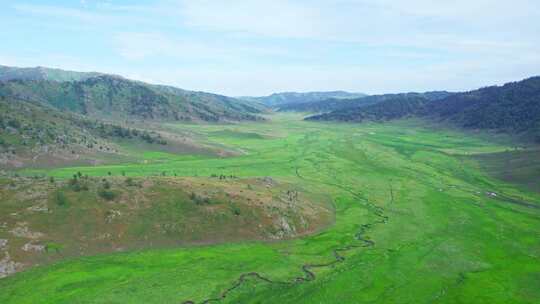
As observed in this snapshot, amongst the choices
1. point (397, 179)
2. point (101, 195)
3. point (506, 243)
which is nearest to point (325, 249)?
point (506, 243)

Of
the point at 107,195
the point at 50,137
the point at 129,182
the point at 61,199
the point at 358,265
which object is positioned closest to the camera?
the point at 358,265

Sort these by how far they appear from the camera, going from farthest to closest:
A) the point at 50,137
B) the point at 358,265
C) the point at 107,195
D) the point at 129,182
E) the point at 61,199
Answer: the point at 50,137
the point at 129,182
the point at 107,195
the point at 61,199
the point at 358,265

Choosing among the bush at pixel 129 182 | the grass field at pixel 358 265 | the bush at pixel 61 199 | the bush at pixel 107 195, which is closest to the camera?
the grass field at pixel 358 265

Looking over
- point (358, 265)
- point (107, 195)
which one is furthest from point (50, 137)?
point (358, 265)

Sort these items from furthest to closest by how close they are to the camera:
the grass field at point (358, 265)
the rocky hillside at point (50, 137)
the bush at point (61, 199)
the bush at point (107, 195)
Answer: the rocky hillside at point (50, 137) < the bush at point (107, 195) < the bush at point (61, 199) < the grass field at point (358, 265)

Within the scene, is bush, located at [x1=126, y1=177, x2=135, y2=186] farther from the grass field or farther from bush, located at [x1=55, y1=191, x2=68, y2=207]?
the grass field

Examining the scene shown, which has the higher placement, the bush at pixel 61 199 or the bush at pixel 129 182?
the bush at pixel 129 182

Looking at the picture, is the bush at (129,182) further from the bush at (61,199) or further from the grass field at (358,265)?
the grass field at (358,265)

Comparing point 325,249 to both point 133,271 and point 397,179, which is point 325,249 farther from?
point 397,179

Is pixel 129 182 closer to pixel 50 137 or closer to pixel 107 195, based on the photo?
pixel 107 195

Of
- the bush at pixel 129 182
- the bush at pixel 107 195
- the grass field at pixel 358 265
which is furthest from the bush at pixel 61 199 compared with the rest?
the grass field at pixel 358 265

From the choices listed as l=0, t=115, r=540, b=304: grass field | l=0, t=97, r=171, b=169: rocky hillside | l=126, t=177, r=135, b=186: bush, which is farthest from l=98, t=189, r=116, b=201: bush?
l=0, t=97, r=171, b=169: rocky hillside
